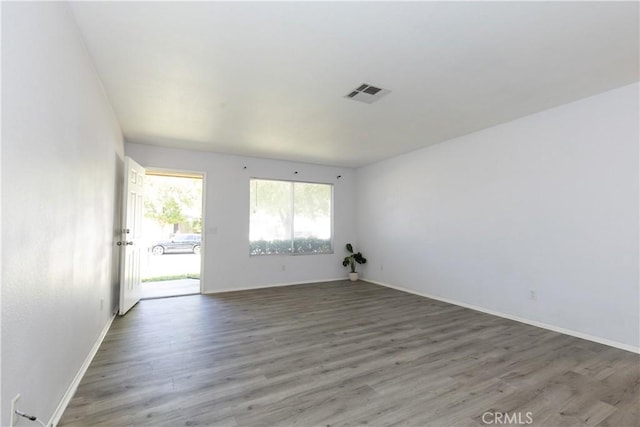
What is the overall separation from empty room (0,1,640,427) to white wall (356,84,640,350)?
22mm

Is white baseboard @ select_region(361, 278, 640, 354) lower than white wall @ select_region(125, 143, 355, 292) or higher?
lower

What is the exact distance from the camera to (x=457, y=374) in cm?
241

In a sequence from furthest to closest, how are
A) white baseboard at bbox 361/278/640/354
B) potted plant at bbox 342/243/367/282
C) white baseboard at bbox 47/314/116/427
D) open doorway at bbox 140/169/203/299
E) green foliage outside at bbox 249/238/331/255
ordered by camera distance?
1. open doorway at bbox 140/169/203/299
2. potted plant at bbox 342/243/367/282
3. green foliage outside at bbox 249/238/331/255
4. white baseboard at bbox 361/278/640/354
5. white baseboard at bbox 47/314/116/427

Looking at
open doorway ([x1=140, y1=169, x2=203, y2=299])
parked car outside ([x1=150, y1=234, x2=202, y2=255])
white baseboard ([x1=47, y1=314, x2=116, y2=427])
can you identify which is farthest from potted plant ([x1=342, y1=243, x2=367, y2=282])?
parked car outside ([x1=150, y1=234, x2=202, y2=255])

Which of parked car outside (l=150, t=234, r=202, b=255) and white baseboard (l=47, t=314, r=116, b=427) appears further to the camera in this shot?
A: parked car outside (l=150, t=234, r=202, b=255)

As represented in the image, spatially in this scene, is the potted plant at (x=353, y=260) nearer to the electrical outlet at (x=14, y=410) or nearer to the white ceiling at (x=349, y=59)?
the white ceiling at (x=349, y=59)

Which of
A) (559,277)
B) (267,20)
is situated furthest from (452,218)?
(267,20)

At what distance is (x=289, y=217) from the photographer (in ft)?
20.9

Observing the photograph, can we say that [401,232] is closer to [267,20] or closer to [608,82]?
[608,82]

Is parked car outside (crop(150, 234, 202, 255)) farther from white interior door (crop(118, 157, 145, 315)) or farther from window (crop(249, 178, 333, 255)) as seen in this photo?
white interior door (crop(118, 157, 145, 315))

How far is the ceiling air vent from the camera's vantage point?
9.92 feet

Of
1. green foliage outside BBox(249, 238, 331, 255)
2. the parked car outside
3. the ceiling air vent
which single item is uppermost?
the ceiling air vent

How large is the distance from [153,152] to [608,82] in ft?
20.3

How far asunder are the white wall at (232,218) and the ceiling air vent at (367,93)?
3206 mm
